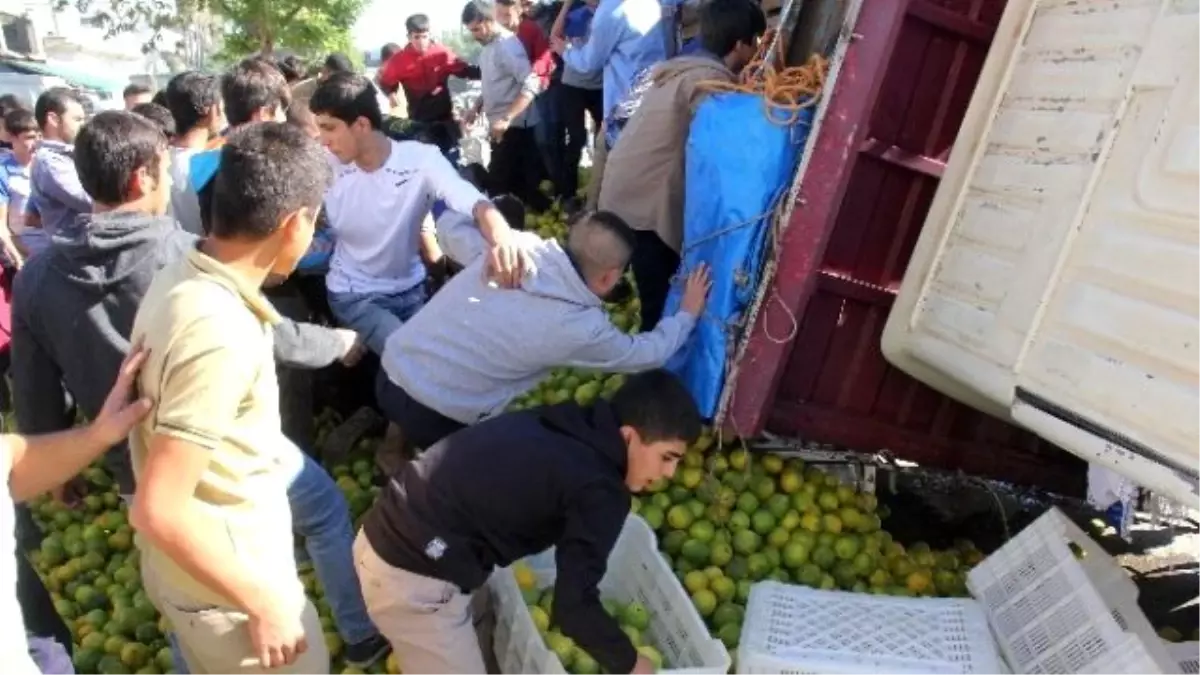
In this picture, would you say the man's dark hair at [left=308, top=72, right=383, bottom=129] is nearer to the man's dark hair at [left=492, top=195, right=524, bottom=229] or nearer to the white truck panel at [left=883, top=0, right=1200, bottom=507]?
the man's dark hair at [left=492, top=195, right=524, bottom=229]

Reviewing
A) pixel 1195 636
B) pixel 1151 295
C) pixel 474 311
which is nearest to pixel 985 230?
pixel 1151 295

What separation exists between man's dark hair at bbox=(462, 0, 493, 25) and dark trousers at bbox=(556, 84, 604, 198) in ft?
3.71

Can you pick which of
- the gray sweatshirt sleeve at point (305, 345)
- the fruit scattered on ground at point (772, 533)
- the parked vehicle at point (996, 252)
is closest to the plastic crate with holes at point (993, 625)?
the fruit scattered on ground at point (772, 533)

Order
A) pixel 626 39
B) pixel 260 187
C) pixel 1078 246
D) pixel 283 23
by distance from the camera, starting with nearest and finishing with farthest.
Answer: pixel 260 187 < pixel 1078 246 < pixel 626 39 < pixel 283 23

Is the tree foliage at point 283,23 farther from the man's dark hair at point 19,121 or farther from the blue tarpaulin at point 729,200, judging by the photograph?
the blue tarpaulin at point 729,200

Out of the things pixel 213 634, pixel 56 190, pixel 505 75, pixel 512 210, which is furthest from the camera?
pixel 505 75

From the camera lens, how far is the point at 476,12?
7648 mm

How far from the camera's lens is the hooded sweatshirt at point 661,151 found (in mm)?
4156

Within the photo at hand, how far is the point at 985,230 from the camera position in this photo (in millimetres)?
3398

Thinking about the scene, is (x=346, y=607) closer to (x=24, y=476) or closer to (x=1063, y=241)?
(x=24, y=476)

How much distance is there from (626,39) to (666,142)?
2.00 meters

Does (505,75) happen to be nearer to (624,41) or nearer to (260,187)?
(624,41)

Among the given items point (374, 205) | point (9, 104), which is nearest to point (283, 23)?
point (9, 104)

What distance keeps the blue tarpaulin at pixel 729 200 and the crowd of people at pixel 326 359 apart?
0.43ft
